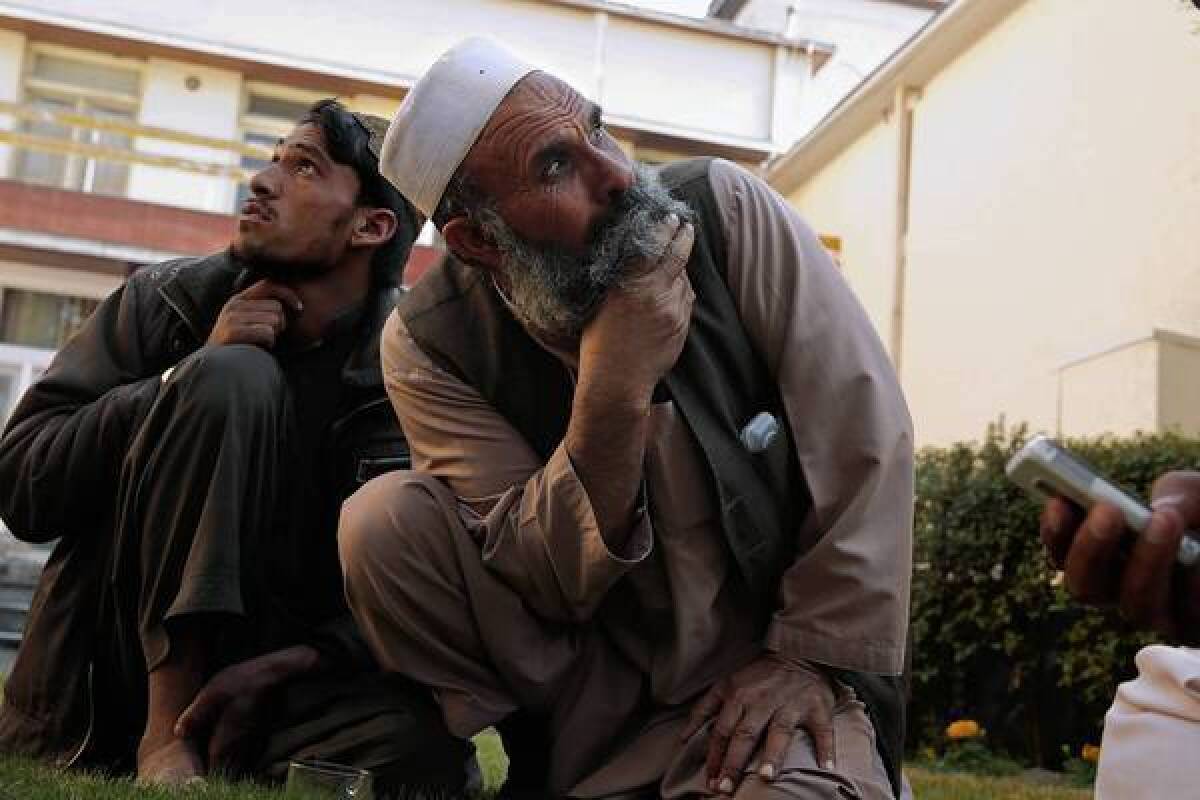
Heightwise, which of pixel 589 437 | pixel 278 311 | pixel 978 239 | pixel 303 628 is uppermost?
pixel 978 239

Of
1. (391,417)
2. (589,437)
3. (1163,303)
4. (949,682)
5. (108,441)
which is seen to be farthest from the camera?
(1163,303)

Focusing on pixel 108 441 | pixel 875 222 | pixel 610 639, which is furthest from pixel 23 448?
pixel 875 222

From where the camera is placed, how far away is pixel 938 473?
734 cm

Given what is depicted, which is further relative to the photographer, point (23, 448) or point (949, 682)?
point (949, 682)

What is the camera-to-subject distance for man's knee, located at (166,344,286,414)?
2.88 metres

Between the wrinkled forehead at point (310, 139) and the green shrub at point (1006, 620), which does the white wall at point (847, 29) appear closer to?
the green shrub at point (1006, 620)

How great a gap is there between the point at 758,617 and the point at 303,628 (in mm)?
1071

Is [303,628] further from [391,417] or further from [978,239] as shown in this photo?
[978,239]

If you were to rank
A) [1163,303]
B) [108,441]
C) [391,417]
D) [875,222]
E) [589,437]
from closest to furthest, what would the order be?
[589,437] < [108,441] < [391,417] < [1163,303] < [875,222]

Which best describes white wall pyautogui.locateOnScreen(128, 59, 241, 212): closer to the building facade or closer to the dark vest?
the building facade

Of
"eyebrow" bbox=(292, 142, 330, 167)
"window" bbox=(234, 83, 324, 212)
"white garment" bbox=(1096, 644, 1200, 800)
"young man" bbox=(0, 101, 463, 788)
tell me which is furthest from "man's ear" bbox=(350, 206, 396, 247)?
"window" bbox=(234, 83, 324, 212)

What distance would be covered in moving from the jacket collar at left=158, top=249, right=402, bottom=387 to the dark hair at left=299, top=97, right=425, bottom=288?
167 millimetres

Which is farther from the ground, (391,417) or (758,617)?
(391,417)

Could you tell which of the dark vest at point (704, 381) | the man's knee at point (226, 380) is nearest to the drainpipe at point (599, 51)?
the man's knee at point (226, 380)
